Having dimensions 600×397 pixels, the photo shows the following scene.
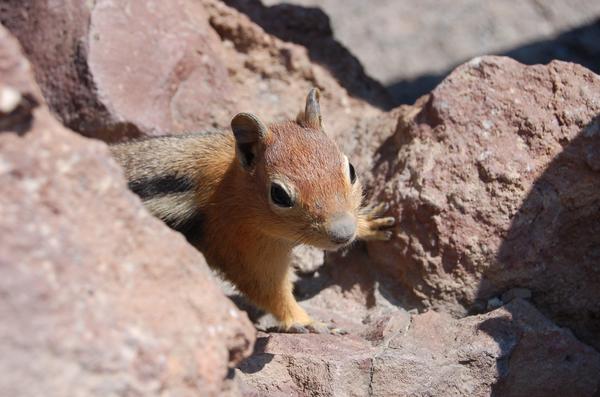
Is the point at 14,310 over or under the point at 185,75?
over

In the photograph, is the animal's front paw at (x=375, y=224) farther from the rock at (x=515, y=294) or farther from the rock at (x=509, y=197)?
the rock at (x=515, y=294)

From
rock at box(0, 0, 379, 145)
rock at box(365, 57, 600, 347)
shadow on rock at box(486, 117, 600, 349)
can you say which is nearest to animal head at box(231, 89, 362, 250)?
rock at box(365, 57, 600, 347)

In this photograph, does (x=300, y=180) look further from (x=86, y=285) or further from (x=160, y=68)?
(x=160, y=68)

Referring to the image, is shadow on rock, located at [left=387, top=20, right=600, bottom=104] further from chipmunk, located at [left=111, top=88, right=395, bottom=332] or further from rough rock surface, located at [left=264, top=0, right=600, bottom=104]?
chipmunk, located at [left=111, top=88, right=395, bottom=332]

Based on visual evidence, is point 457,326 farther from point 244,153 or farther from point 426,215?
point 244,153

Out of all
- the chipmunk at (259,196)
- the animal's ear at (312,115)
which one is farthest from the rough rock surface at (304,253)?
the animal's ear at (312,115)

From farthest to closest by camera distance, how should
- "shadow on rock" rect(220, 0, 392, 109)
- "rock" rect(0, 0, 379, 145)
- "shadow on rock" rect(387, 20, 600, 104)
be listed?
"shadow on rock" rect(387, 20, 600, 104) < "shadow on rock" rect(220, 0, 392, 109) < "rock" rect(0, 0, 379, 145)

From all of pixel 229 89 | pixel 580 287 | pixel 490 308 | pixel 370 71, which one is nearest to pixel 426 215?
pixel 490 308

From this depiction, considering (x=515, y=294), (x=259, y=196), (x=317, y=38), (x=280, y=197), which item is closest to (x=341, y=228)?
(x=280, y=197)
